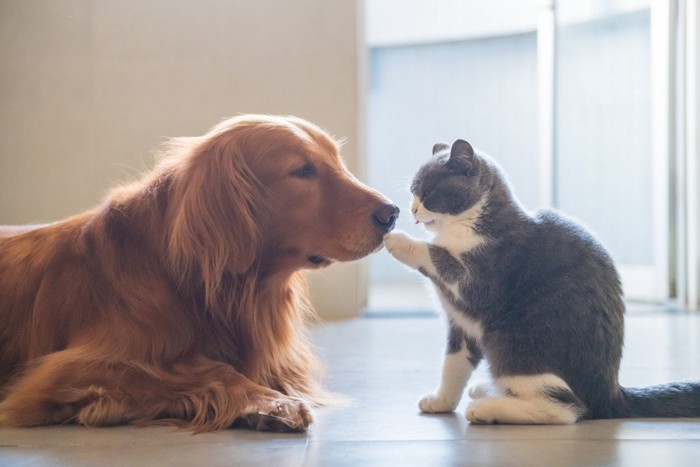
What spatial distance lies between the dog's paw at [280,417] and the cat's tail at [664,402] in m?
0.73

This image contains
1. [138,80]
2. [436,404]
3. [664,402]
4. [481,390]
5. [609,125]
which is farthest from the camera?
[609,125]

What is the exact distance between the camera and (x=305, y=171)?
2299mm

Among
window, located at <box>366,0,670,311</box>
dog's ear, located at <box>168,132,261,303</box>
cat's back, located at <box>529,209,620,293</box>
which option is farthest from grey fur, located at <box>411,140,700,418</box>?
window, located at <box>366,0,670,311</box>

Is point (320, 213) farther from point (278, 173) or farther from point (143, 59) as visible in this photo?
point (143, 59)

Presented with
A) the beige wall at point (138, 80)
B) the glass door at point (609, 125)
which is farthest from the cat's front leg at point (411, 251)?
the glass door at point (609, 125)

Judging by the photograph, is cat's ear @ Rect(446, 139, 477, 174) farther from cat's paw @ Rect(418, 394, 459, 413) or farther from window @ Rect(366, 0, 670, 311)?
window @ Rect(366, 0, 670, 311)

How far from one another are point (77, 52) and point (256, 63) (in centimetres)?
97

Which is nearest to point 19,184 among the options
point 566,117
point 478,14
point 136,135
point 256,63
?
point 136,135

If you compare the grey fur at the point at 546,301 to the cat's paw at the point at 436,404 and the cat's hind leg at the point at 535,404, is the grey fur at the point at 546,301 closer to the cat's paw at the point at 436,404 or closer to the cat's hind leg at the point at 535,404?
the cat's hind leg at the point at 535,404

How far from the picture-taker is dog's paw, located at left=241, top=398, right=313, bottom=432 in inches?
78.2

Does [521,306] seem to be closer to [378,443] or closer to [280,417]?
[378,443]

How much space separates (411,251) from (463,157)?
273 mm

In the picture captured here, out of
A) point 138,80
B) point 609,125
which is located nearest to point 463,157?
point 138,80

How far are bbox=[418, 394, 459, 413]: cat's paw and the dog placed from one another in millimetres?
302
